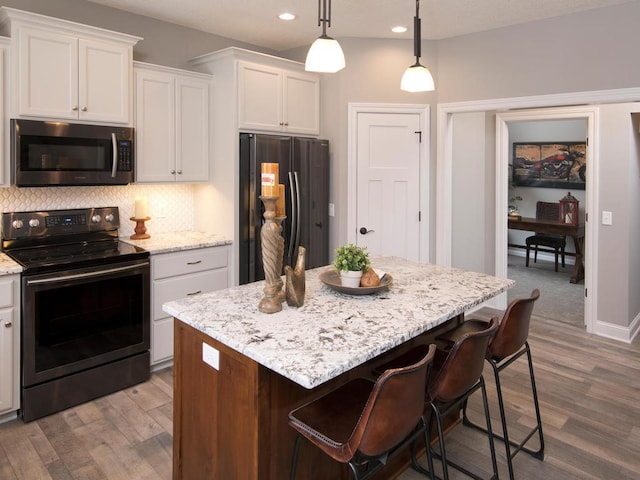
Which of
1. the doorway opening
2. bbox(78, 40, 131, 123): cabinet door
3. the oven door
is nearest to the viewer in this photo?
the oven door

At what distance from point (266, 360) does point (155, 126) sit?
2.65 meters

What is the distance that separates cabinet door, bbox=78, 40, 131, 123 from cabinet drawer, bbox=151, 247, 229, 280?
40.6 inches

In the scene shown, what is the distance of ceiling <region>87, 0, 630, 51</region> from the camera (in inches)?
132

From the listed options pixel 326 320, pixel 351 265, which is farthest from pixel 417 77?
pixel 326 320

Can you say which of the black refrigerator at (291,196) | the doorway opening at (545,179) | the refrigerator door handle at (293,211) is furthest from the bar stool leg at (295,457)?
the doorway opening at (545,179)

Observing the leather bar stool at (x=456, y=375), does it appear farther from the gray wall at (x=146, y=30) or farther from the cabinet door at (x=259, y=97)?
the gray wall at (x=146, y=30)

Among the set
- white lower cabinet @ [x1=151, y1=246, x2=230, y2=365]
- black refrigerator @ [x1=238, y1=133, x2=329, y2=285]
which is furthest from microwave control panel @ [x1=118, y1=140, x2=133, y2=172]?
black refrigerator @ [x1=238, y1=133, x2=329, y2=285]

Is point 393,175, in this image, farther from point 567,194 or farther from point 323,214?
point 567,194

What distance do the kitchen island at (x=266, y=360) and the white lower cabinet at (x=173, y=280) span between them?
1325mm

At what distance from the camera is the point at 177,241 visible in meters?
3.69

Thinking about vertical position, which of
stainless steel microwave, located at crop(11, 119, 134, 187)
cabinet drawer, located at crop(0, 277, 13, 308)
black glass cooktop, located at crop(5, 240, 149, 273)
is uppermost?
stainless steel microwave, located at crop(11, 119, 134, 187)

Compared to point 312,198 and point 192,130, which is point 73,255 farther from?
point 312,198

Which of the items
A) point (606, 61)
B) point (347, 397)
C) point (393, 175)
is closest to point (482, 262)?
point (393, 175)

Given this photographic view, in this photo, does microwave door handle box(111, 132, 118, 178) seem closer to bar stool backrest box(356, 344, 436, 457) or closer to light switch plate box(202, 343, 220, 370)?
light switch plate box(202, 343, 220, 370)
